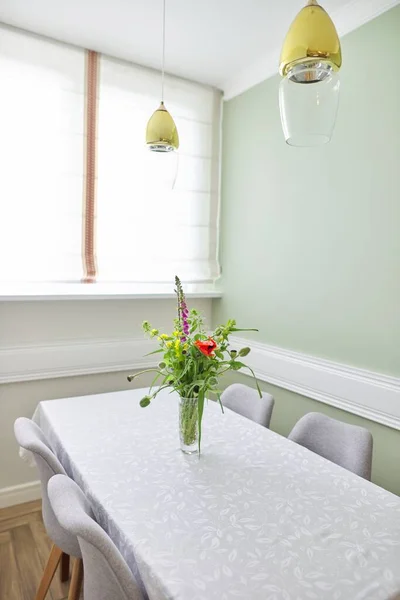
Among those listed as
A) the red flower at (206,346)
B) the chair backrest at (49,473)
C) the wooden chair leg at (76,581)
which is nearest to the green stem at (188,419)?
the red flower at (206,346)

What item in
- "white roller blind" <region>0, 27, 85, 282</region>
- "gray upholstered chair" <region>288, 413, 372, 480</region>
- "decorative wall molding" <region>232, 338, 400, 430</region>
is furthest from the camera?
"white roller blind" <region>0, 27, 85, 282</region>

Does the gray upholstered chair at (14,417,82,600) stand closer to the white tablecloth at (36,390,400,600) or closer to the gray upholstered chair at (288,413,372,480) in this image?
the white tablecloth at (36,390,400,600)

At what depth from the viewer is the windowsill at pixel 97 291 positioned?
2.45 meters

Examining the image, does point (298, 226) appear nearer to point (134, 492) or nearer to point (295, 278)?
point (295, 278)

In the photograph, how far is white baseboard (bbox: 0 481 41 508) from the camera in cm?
246

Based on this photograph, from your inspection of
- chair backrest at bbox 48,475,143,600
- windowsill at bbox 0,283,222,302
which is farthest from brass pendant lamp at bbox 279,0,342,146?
windowsill at bbox 0,283,222,302

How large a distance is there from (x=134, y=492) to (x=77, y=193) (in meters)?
1.84

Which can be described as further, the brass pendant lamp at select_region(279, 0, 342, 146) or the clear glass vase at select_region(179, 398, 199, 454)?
the clear glass vase at select_region(179, 398, 199, 454)

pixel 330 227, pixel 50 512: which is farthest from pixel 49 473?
pixel 330 227

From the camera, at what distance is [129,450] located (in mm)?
1595

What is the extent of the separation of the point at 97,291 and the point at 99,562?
193 cm

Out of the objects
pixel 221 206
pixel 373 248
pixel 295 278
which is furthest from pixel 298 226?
pixel 221 206

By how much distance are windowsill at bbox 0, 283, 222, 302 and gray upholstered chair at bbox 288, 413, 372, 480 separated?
1369 mm

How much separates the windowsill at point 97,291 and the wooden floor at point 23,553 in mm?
1166
